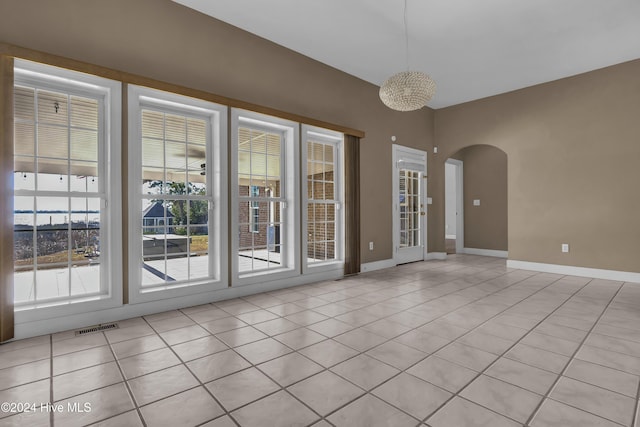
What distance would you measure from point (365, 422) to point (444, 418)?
15.6 inches

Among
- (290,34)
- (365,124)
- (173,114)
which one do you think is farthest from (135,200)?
(365,124)

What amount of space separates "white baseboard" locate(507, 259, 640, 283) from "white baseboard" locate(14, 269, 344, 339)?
4.05m

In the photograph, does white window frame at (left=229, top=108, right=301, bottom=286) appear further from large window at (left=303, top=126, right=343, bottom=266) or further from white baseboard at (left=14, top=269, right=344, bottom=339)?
large window at (left=303, top=126, right=343, bottom=266)

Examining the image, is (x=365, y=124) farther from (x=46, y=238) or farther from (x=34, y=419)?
(x=34, y=419)

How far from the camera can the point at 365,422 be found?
1.52 metres

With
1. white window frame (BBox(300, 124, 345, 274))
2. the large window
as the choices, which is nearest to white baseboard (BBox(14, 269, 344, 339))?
white window frame (BBox(300, 124, 345, 274))

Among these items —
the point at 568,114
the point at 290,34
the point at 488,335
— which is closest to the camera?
the point at 488,335

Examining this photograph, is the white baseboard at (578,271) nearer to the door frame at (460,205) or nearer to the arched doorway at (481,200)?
the arched doorway at (481,200)

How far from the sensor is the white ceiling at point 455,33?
3.40 m

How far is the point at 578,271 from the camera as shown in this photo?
5.00m

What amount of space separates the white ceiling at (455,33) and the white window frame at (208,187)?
42.1 inches

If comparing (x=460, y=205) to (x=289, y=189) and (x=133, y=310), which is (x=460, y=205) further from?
(x=133, y=310)

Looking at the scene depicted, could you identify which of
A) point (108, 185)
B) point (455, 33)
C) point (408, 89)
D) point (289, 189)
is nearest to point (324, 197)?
point (289, 189)

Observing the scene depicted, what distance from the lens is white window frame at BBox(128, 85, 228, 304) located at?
306 centimetres
